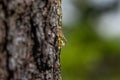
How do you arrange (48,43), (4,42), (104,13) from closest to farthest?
(4,42) < (48,43) < (104,13)

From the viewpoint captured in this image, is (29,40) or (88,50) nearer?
(29,40)

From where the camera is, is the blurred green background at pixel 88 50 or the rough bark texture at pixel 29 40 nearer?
the rough bark texture at pixel 29 40

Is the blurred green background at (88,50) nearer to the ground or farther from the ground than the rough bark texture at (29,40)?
nearer to the ground

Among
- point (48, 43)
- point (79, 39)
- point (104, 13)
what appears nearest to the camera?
point (48, 43)

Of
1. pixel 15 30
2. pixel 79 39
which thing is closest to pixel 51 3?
pixel 15 30

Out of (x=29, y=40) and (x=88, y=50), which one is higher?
(x=29, y=40)

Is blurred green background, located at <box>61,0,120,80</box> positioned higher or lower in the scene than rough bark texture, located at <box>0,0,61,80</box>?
lower

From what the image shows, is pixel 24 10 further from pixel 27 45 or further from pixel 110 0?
pixel 110 0

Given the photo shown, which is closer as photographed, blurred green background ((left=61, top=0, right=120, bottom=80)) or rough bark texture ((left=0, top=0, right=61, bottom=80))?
rough bark texture ((left=0, top=0, right=61, bottom=80))
